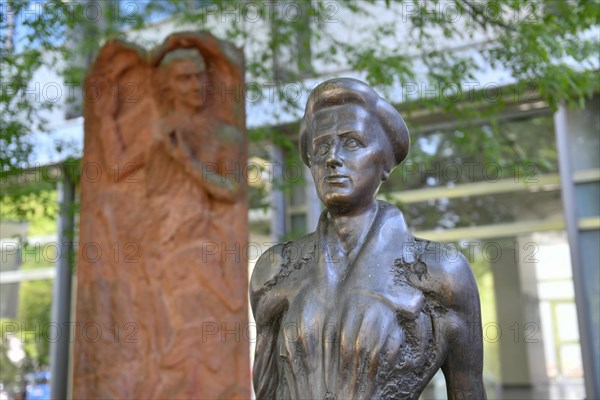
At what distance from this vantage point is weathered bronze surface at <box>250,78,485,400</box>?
1.82 m

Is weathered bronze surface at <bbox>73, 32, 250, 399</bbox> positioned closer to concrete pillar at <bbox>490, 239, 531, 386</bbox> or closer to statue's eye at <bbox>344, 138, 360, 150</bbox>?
concrete pillar at <bbox>490, 239, 531, 386</bbox>

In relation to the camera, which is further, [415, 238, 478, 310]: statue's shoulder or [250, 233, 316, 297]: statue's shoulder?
[250, 233, 316, 297]: statue's shoulder

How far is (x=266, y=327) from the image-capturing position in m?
2.03

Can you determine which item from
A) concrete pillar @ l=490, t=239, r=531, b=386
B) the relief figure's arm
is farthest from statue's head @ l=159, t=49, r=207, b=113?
concrete pillar @ l=490, t=239, r=531, b=386

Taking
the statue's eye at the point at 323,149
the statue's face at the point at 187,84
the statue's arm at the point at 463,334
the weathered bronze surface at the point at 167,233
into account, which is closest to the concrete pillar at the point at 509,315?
the weathered bronze surface at the point at 167,233

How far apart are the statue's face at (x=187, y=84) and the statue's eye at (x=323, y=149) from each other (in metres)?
4.03

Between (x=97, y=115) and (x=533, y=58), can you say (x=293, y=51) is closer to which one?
(x=97, y=115)

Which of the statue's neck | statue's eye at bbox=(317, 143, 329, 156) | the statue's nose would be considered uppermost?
statue's eye at bbox=(317, 143, 329, 156)

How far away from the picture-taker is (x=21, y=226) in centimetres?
916

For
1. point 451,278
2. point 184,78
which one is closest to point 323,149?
point 451,278

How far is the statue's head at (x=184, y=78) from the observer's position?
230 inches

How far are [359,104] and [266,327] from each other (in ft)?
2.22

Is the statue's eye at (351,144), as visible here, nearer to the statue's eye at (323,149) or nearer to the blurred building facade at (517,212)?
the statue's eye at (323,149)

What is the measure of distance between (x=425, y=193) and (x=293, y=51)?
7.55 feet
